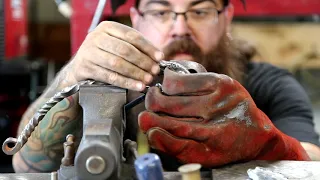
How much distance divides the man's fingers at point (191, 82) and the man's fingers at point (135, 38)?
6 cm

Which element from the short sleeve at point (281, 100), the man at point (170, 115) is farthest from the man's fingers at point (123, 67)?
the short sleeve at point (281, 100)

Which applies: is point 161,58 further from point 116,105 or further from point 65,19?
point 65,19

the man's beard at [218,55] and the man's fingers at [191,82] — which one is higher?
the man's fingers at [191,82]

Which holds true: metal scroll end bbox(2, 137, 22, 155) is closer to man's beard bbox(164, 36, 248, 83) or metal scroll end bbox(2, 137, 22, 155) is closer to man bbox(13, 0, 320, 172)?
man bbox(13, 0, 320, 172)

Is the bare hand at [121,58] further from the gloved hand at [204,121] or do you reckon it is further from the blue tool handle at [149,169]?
the blue tool handle at [149,169]

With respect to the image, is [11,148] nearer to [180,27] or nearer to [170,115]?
[170,115]

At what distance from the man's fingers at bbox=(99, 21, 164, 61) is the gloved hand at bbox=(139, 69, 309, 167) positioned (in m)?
0.06

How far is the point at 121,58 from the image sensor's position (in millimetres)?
711

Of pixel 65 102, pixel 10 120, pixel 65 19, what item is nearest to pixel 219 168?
pixel 65 102

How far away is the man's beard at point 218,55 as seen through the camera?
113 centimetres

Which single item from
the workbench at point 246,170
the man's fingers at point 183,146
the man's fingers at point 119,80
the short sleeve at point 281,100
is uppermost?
the man's fingers at point 119,80

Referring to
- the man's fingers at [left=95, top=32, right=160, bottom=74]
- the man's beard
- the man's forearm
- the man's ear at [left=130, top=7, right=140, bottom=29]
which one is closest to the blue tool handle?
the man's fingers at [left=95, top=32, right=160, bottom=74]

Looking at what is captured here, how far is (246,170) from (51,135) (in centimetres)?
45

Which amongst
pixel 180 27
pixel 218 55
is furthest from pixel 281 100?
pixel 180 27
